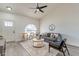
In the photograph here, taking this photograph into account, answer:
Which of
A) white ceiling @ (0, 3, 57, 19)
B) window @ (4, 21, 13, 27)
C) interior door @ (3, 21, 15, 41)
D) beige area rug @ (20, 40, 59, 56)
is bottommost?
beige area rug @ (20, 40, 59, 56)

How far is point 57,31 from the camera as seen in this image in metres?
2.46

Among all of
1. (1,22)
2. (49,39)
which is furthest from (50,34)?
(1,22)

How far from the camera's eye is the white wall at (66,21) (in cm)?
231

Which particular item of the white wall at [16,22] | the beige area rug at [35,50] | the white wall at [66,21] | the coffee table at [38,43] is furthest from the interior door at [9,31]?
the white wall at [66,21]

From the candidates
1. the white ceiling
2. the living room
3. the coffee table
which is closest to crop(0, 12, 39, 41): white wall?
the living room

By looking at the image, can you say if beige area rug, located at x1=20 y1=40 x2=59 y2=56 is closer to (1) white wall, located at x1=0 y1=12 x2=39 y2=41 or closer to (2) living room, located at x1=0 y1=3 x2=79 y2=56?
(2) living room, located at x1=0 y1=3 x2=79 y2=56

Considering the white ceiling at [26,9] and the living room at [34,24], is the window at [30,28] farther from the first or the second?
the white ceiling at [26,9]

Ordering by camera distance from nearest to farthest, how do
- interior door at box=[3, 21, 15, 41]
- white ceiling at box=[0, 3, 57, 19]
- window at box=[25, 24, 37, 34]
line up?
white ceiling at box=[0, 3, 57, 19], interior door at box=[3, 21, 15, 41], window at box=[25, 24, 37, 34]

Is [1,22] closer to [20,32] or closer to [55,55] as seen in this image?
[20,32]

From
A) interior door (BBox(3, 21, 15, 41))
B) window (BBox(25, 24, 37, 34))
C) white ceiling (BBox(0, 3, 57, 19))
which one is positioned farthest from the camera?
window (BBox(25, 24, 37, 34))

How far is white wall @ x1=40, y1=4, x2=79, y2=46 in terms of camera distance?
2311mm

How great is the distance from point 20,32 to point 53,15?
1.01m

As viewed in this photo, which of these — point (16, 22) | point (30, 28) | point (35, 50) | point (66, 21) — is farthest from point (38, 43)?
point (66, 21)

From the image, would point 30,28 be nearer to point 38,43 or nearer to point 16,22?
point 16,22
